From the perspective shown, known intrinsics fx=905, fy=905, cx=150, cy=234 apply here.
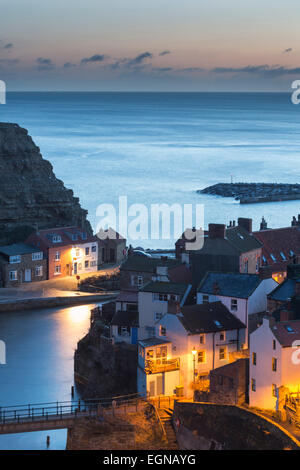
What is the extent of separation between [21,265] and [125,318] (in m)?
16.5

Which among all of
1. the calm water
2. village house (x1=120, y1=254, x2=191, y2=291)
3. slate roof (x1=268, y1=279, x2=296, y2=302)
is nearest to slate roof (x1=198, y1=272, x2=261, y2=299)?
slate roof (x1=268, y1=279, x2=296, y2=302)

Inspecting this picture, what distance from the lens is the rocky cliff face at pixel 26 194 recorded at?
58.7 m

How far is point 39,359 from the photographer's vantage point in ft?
123

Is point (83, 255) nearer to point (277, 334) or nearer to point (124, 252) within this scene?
point (124, 252)

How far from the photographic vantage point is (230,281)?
32750mm

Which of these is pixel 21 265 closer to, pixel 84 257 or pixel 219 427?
pixel 84 257

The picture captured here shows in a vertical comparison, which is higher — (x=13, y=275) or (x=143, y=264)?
(x=143, y=264)

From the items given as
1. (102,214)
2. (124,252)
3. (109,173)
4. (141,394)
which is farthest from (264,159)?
(141,394)

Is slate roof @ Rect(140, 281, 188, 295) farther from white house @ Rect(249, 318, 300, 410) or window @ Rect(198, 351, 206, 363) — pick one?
white house @ Rect(249, 318, 300, 410)

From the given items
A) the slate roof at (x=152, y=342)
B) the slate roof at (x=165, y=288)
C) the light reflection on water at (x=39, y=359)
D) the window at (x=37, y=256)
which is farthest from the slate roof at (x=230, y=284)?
the window at (x=37, y=256)

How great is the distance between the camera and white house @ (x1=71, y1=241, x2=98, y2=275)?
5128 centimetres

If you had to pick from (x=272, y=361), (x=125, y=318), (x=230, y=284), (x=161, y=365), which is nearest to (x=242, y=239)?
(x=230, y=284)

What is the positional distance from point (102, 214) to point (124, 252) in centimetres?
2817

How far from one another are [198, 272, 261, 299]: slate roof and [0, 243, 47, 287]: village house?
18.2 meters
